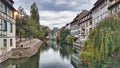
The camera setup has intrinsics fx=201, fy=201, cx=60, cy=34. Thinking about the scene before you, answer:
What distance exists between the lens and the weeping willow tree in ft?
44.9

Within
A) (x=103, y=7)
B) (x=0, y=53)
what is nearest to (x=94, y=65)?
(x=0, y=53)

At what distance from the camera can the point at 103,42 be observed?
45.6 feet

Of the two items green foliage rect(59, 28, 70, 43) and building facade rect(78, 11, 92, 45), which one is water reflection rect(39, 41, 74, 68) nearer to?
building facade rect(78, 11, 92, 45)

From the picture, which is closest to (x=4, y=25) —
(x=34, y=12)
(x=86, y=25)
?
(x=86, y=25)

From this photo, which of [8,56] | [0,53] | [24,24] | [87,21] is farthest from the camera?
→ [87,21]

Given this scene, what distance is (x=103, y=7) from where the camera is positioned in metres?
34.5

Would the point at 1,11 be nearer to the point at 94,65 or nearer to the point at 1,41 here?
the point at 1,41

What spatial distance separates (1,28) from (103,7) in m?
18.8

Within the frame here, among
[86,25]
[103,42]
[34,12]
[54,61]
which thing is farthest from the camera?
[34,12]

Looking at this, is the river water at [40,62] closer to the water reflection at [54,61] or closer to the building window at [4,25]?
the water reflection at [54,61]

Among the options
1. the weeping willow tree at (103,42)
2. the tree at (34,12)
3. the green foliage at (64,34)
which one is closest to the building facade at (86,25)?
the green foliage at (64,34)

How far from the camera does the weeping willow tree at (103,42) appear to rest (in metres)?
13.7

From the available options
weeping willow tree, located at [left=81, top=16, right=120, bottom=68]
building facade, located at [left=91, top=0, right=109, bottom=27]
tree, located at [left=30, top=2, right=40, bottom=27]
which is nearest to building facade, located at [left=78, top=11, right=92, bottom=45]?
building facade, located at [left=91, top=0, right=109, bottom=27]

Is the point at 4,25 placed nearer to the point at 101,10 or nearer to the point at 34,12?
the point at 101,10
